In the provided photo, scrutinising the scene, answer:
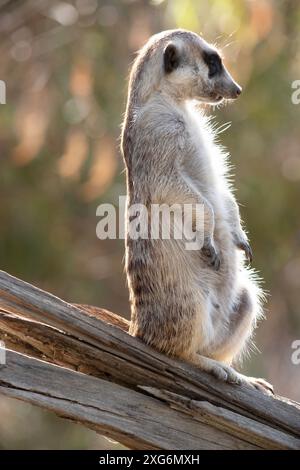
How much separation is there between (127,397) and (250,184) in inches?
394

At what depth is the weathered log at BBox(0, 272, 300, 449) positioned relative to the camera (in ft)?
19.5

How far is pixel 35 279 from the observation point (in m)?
17.1

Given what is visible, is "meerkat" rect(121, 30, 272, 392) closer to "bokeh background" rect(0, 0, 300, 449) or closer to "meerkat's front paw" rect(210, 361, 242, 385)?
"meerkat's front paw" rect(210, 361, 242, 385)

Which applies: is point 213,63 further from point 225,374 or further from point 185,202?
point 225,374

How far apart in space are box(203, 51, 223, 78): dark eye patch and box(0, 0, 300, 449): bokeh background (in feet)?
23.0

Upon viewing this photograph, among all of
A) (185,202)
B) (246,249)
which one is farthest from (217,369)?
(185,202)

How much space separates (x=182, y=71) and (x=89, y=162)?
9.37m

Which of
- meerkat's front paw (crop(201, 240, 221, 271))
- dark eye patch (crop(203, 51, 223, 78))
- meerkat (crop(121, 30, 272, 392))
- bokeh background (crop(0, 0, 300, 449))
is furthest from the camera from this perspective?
bokeh background (crop(0, 0, 300, 449))

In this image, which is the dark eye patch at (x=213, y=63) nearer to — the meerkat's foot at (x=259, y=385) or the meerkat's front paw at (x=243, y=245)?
the meerkat's front paw at (x=243, y=245)

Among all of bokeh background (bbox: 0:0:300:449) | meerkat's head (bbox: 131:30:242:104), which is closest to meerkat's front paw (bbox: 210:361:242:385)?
meerkat's head (bbox: 131:30:242:104)

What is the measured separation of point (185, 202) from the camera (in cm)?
634

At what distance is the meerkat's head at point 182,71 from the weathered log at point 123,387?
1.41 m

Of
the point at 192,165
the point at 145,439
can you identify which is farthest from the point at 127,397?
the point at 192,165

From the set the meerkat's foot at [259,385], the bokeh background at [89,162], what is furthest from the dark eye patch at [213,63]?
the bokeh background at [89,162]
